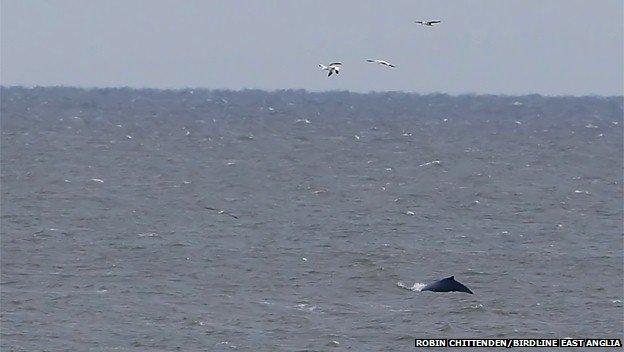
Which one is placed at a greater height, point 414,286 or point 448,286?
point 448,286

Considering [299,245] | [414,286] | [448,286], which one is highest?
[299,245]

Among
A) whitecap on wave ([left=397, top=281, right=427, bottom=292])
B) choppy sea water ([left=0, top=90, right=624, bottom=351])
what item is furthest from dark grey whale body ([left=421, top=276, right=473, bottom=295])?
choppy sea water ([left=0, top=90, right=624, bottom=351])

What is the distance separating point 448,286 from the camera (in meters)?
39.9

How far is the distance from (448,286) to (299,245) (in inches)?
381

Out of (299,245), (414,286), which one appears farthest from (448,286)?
(299,245)

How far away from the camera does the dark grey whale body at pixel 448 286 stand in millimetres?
39812

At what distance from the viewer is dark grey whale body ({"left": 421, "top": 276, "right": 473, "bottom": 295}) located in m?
39.8

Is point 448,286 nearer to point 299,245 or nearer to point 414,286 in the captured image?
point 414,286

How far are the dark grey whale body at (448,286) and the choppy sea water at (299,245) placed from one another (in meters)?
0.50

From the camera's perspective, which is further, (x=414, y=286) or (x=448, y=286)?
(x=414, y=286)

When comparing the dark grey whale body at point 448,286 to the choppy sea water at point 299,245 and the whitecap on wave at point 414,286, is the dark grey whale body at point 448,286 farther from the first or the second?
the choppy sea water at point 299,245

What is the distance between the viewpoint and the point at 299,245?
48344 millimetres

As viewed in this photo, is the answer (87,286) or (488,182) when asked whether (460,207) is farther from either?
(87,286)

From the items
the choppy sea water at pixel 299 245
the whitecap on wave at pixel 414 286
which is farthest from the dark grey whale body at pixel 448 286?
the choppy sea water at pixel 299 245
